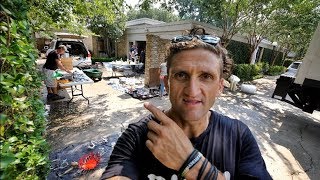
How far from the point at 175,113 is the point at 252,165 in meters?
0.68

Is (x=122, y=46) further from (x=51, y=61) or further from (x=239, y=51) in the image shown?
(x=51, y=61)

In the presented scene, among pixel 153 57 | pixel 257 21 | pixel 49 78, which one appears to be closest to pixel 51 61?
pixel 49 78

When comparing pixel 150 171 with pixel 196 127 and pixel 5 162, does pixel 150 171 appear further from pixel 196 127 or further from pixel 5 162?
pixel 5 162

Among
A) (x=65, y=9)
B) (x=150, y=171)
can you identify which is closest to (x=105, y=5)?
(x=65, y=9)

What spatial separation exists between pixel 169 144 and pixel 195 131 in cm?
45

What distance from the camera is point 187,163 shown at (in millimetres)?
1155

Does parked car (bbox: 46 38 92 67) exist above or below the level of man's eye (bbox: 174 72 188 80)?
below

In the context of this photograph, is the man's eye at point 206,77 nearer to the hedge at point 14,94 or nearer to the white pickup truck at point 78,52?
the hedge at point 14,94

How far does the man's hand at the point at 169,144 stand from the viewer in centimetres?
115

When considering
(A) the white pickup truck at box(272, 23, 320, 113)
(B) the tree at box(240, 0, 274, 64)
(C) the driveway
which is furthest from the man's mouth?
(B) the tree at box(240, 0, 274, 64)

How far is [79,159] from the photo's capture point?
3980mm

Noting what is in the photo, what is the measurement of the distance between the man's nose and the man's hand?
0.34 m

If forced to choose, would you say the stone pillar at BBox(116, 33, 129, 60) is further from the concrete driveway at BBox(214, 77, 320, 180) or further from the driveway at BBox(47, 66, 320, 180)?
the concrete driveway at BBox(214, 77, 320, 180)

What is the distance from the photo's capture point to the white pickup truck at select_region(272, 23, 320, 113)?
5430 millimetres
